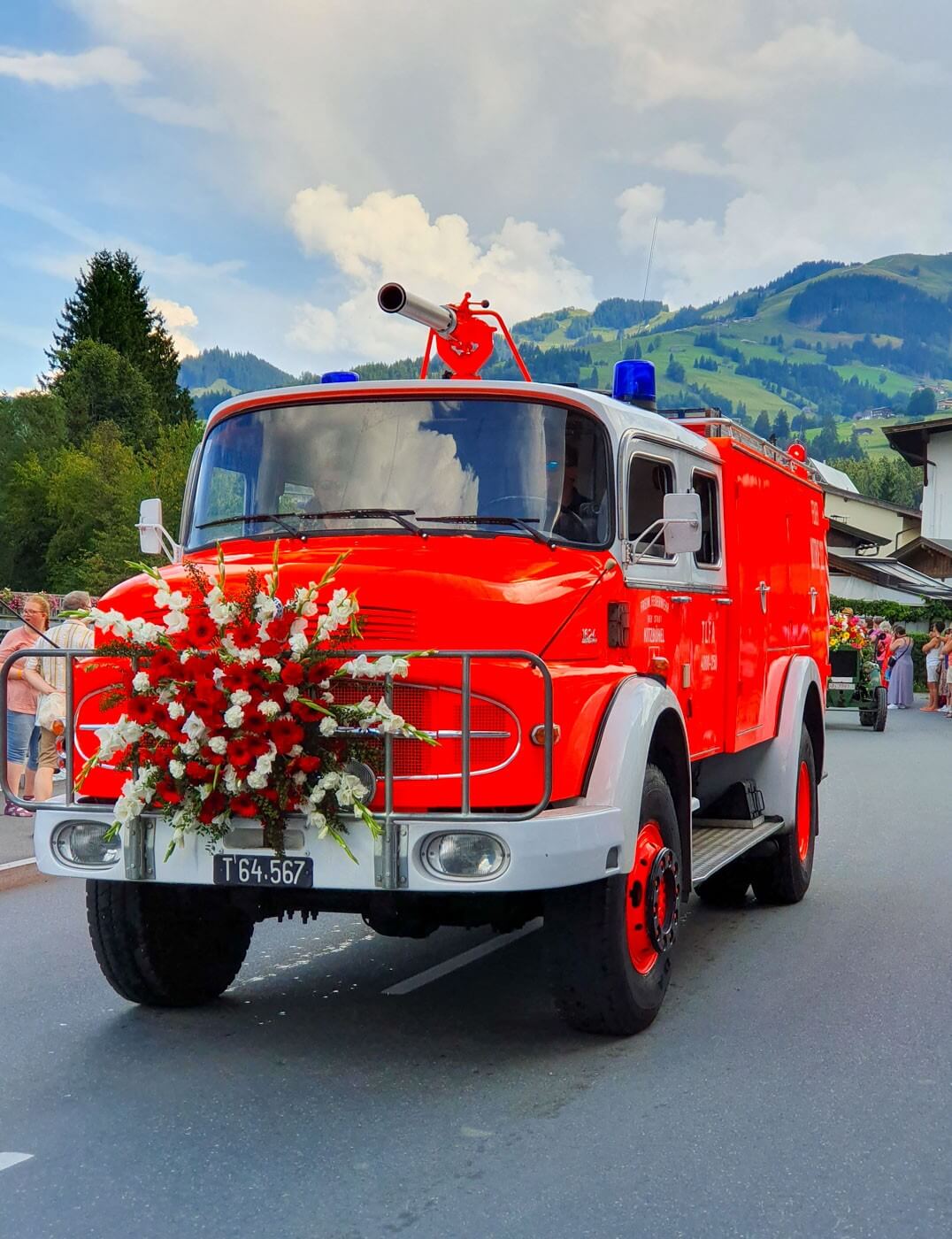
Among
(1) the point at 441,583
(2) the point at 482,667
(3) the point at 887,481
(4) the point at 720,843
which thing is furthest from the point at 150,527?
(3) the point at 887,481

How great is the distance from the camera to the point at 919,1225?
13.6ft

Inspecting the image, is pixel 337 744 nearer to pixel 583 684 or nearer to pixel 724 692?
pixel 583 684

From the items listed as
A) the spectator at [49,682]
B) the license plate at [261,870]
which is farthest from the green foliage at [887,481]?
the license plate at [261,870]

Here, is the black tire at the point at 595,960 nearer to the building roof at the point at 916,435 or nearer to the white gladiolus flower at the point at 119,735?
the white gladiolus flower at the point at 119,735

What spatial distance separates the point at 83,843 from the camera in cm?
566

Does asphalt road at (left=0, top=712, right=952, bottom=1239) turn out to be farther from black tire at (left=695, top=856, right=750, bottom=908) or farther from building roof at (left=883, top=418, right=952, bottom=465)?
building roof at (left=883, top=418, right=952, bottom=465)

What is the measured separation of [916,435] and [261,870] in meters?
58.2

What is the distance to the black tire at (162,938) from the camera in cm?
609

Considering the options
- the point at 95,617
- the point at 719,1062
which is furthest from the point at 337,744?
the point at 719,1062

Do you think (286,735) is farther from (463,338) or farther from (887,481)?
(887,481)

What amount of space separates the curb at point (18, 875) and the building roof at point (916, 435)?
1966 inches

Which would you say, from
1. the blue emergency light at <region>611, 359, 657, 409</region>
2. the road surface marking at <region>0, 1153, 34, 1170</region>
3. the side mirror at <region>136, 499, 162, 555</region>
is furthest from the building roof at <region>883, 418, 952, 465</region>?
the road surface marking at <region>0, 1153, 34, 1170</region>

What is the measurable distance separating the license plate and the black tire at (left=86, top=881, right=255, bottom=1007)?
595mm

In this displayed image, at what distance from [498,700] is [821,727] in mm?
5172
